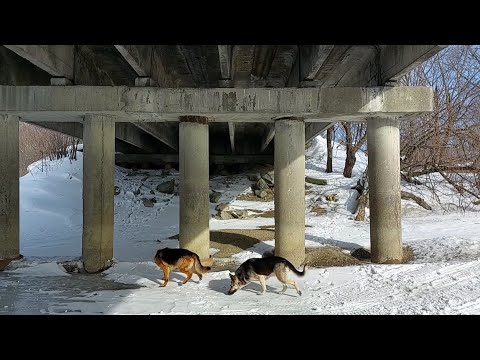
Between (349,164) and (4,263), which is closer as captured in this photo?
(4,263)

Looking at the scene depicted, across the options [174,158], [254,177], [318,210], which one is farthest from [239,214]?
[174,158]

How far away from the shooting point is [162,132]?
1655 centimetres

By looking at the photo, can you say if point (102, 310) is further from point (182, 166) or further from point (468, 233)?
point (468, 233)

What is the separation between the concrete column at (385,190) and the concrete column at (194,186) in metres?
4.04

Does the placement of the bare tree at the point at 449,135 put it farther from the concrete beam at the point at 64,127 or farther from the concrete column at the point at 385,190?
the concrete beam at the point at 64,127

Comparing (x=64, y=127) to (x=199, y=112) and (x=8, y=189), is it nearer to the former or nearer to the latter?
(x=8, y=189)

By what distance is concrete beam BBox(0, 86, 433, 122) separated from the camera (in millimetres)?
8500

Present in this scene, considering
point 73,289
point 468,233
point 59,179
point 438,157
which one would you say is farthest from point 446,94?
point 59,179

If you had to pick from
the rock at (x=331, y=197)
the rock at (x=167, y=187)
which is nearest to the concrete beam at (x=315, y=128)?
the rock at (x=331, y=197)

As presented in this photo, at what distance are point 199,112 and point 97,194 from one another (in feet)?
9.80

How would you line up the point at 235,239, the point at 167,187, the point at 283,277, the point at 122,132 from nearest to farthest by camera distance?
the point at 283,277
the point at 235,239
the point at 122,132
the point at 167,187

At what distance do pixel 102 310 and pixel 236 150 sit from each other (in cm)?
1953

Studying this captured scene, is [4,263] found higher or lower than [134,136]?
lower

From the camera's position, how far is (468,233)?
1117 cm
